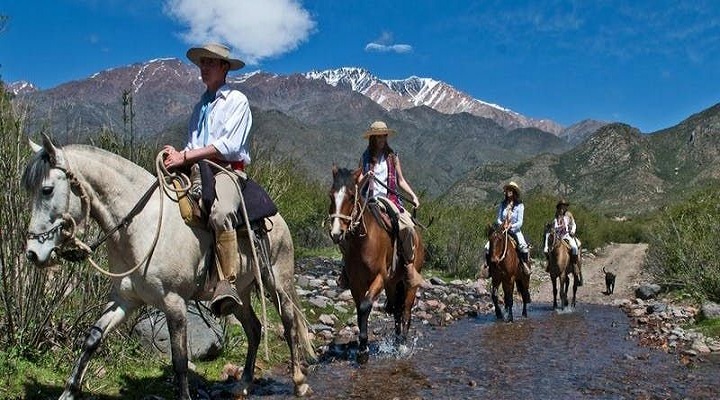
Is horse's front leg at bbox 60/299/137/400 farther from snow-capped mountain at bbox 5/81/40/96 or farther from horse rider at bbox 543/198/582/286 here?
horse rider at bbox 543/198/582/286

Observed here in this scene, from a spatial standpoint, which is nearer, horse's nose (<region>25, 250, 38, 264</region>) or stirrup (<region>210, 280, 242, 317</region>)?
horse's nose (<region>25, 250, 38, 264</region>)

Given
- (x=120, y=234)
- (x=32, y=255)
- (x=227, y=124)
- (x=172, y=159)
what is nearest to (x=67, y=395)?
(x=32, y=255)

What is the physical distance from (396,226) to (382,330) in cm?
313

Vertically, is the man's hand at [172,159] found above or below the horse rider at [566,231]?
above

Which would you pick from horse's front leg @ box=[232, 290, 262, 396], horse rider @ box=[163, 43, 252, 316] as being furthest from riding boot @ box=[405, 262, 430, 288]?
horse rider @ box=[163, 43, 252, 316]

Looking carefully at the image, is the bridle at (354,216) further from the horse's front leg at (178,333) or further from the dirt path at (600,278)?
the dirt path at (600,278)

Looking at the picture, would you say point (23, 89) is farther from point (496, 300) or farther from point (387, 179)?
point (496, 300)

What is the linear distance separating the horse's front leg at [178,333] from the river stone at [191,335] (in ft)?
5.67

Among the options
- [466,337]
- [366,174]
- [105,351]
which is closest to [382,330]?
[466,337]

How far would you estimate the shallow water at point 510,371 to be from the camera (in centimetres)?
760

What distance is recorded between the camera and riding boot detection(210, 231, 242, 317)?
19.3 ft

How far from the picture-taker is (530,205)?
38.8 m

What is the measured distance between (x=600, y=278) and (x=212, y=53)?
24.2 meters

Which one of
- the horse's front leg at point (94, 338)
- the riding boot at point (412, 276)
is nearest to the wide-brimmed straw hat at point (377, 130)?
the riding boot at point (412, 276)
